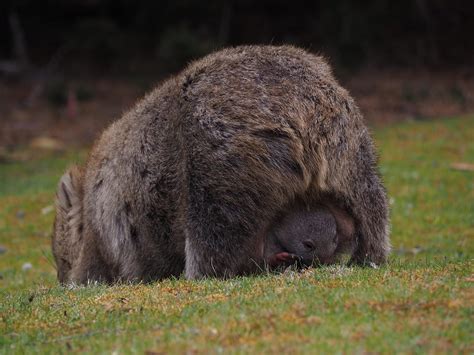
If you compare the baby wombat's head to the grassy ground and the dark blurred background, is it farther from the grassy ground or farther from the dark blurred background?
the dark blurred background

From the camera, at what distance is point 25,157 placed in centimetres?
2297

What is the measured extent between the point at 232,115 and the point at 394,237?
682cm

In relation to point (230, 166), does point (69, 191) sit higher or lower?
lower

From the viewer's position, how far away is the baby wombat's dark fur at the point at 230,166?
652 centimetres

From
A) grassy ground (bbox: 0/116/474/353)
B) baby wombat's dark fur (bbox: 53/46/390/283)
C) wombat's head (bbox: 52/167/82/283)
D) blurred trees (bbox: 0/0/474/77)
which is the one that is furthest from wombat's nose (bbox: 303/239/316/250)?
blurred trees (bbox: 0/0/474/77)

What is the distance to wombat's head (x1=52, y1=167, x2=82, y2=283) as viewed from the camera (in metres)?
8.35

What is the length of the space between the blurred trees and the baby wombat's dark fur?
730 inches

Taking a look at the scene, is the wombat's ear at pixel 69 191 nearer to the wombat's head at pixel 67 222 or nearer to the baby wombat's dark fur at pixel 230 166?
the wombat's head at pixel 67 222

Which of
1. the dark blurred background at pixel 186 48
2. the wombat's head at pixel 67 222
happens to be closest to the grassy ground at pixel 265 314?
the wombat's head at pixel 67 222

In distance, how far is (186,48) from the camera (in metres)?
24.5

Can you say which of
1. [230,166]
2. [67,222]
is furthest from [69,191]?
[230,166]

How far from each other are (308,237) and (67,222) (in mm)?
2726

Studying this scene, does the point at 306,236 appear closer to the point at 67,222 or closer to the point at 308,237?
the point at 308,237

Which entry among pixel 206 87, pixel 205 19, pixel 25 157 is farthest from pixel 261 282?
pixel 205 19
